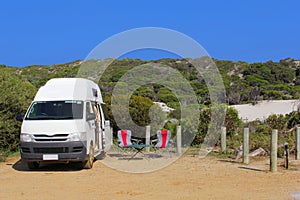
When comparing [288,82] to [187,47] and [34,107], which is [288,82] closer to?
[187,47]

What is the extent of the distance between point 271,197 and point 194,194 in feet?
4.47

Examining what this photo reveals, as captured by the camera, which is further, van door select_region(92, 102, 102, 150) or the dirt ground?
van door select_region(92, 102, 102, 150)

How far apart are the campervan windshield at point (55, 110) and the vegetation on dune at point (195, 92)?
3.27m

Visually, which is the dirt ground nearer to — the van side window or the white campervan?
the white campervan

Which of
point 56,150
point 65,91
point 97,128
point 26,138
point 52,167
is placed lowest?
point 52,167

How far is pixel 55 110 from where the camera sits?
11.2 m

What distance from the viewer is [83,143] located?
34.5 ft

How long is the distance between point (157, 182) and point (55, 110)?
11.7 ft

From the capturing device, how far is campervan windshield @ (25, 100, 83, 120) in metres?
10.9

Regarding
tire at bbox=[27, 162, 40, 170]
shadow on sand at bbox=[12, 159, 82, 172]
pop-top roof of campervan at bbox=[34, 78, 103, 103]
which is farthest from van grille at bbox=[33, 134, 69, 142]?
pop-top roof of campervan at bbox=[34, 78, 103, 103]

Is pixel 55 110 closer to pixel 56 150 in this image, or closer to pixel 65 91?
pixel 65 91

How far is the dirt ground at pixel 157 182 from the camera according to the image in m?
7.86

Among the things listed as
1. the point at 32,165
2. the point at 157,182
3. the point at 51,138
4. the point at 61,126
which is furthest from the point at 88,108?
the point at 157,182

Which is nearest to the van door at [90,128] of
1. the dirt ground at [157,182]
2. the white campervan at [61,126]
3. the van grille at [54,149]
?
the white campervan at [61,126]
